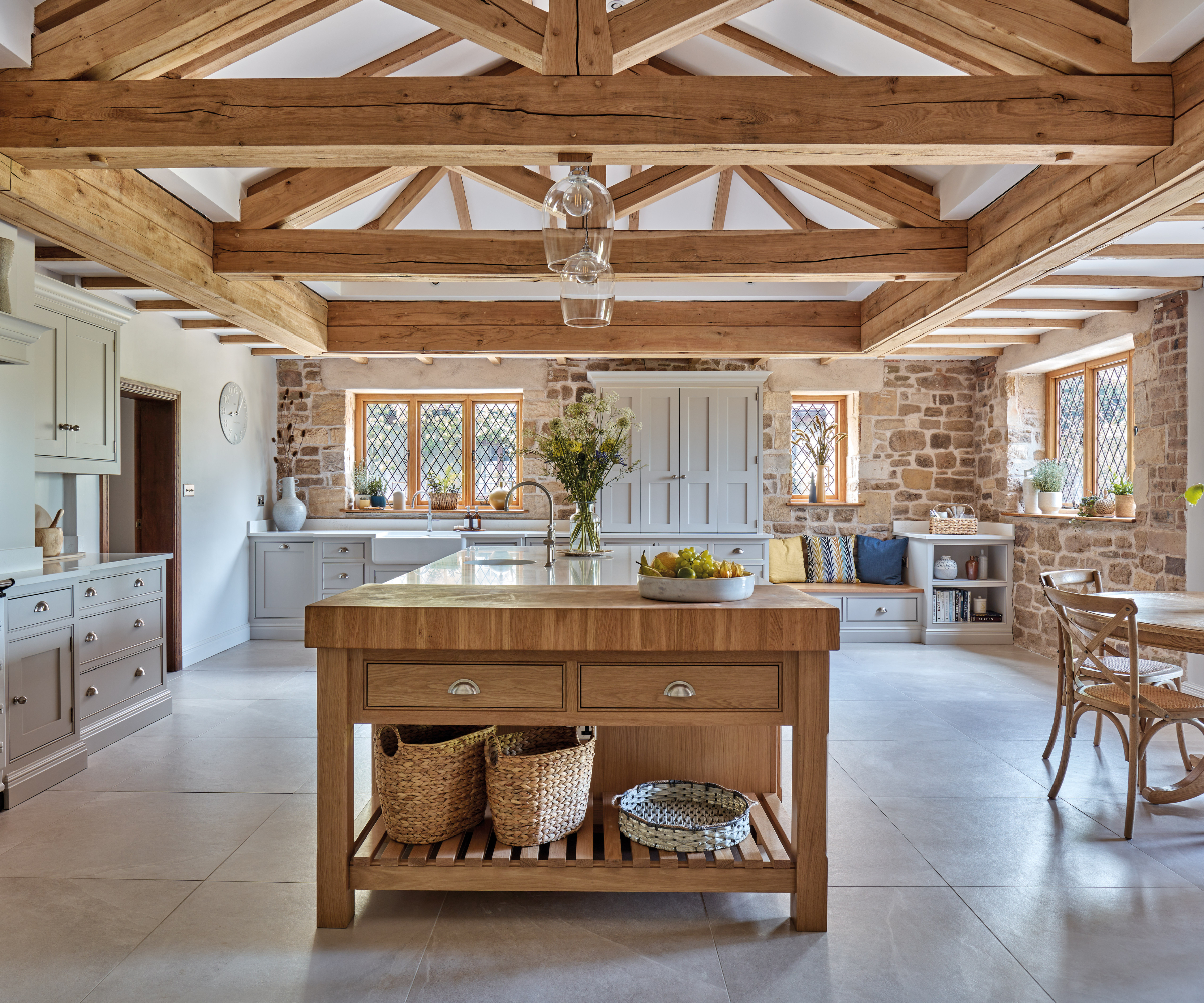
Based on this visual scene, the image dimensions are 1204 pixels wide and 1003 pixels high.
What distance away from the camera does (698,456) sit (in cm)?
703

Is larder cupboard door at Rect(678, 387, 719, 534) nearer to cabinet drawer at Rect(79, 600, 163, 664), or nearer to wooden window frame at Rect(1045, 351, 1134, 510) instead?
wooden window frame at Rect(1045, 351, 1134, 510)

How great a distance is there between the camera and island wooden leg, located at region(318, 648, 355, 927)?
7.65 ft

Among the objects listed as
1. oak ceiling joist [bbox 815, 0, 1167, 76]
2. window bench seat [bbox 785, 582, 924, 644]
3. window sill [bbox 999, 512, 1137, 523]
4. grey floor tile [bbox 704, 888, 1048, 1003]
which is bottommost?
grey floor tile [bbox 704, 888, 1048, 1003]

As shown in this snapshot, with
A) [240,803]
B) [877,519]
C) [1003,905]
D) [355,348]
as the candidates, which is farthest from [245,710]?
[877,519]

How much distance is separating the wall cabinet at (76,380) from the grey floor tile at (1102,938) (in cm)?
450

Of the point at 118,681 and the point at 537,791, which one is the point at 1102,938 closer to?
the point at 537,791

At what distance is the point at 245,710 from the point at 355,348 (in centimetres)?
249

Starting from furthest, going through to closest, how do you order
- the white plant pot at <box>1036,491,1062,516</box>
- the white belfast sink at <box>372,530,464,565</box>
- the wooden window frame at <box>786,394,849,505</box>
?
1. the wooden window frame at <box>786,394,849,505</box>
2. the white belfast sink at <box>372,530,464,565</box>
3. the white plant pot at <box>1036,491,1062,516</box>

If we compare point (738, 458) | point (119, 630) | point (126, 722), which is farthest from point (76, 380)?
point (738, 458)

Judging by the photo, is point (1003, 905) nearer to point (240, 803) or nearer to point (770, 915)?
point (770, 915)

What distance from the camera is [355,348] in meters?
5.70

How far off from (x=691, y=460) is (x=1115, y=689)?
4.06m

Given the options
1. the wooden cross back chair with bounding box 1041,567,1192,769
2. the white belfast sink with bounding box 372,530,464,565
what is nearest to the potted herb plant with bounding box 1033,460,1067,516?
the wooden cross back chair with bounding box 1041,567,1192,769

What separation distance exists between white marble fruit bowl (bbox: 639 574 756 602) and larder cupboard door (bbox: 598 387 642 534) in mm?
4574
